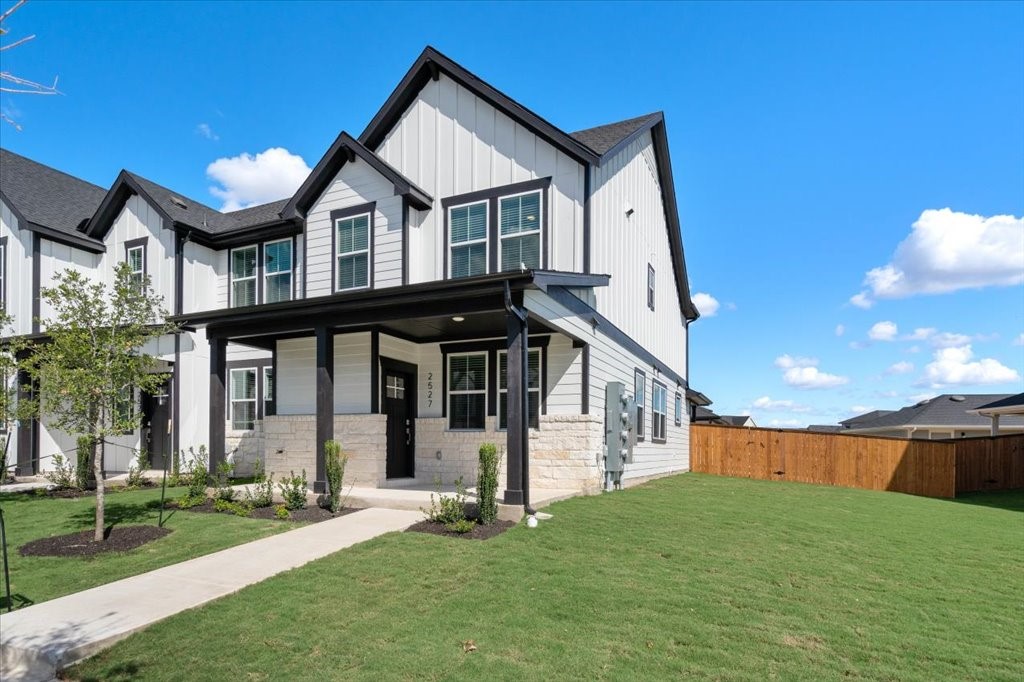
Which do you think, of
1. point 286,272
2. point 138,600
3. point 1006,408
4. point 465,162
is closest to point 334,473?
point 138,600

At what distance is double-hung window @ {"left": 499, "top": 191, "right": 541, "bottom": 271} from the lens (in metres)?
11.8

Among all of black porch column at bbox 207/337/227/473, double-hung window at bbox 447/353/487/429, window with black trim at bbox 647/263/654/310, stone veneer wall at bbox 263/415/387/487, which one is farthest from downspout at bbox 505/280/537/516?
window with black trim at bbox 647/263/654/310

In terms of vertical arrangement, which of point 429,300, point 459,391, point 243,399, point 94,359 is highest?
point 429,300

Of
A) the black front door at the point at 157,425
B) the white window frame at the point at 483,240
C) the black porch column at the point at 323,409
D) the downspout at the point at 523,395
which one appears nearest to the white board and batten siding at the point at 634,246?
the white window frame at the point at 483,240

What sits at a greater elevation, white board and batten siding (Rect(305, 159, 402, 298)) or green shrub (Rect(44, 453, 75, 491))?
white board and batten siding (Rect(305, 159, 402, 298))

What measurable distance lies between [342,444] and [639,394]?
7338 millimetres

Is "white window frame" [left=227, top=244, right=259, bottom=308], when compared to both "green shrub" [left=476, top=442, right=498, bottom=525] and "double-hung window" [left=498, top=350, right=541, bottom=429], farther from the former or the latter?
"green shrub" [left=476, top=442, right=498, bottom=525]

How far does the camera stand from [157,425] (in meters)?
15.7

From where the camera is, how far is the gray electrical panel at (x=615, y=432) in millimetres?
12055

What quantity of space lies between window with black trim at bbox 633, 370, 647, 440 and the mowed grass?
6395 millimetres

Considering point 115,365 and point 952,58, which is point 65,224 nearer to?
point 115,365

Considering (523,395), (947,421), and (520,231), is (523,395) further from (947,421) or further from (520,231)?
(947,421)

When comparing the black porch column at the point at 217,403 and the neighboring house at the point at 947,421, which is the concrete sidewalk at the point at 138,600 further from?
the neighboring house at the point at 947,421

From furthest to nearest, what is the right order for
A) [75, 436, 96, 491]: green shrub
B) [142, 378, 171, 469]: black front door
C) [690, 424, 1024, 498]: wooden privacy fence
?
[690, 424, 1024, 498]: wooden privacy fence < [142, 378, 171, 469]: black front door < [75, 436, 96, 491]: green shrub
